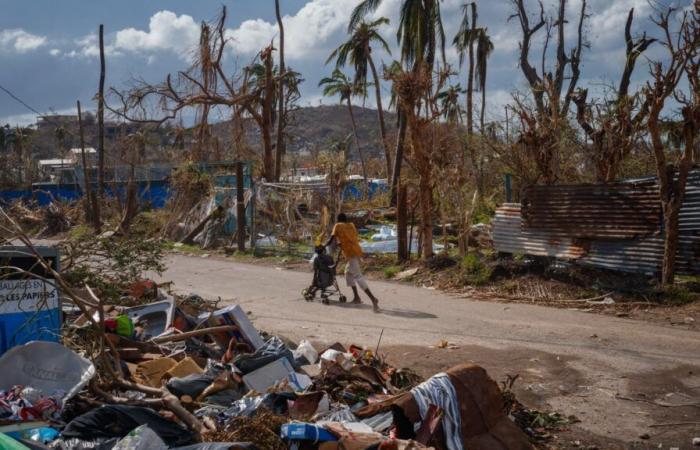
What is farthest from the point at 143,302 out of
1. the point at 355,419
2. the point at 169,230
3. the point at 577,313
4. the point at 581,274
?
the point at 169,230

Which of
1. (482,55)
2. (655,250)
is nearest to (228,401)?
(655,250)

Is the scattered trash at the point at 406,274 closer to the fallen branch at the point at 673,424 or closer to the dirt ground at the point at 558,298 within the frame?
the dirt ground at the point at 558,298

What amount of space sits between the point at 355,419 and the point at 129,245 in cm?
533

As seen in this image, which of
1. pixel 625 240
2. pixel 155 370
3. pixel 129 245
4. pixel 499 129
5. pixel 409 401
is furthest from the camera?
pixel 499 129

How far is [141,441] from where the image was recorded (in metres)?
4.84

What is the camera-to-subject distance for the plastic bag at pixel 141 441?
190 inches

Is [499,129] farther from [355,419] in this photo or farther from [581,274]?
[355,419]

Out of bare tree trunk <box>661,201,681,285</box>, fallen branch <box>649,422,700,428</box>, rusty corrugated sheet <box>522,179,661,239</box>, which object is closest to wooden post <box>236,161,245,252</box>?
rusty corrugated sheet <box>522,179,661,239</box>

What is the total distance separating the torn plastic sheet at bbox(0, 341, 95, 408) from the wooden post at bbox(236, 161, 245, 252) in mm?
14540

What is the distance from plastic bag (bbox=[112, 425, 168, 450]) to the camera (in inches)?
190

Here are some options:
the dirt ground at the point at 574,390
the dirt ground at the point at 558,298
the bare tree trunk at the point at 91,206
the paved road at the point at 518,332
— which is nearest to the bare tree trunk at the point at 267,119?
the bare tree trunk at the point at 91,206

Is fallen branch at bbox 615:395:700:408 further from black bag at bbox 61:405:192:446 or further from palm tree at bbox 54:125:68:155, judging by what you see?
palm tree at bbox 54:125:68:155

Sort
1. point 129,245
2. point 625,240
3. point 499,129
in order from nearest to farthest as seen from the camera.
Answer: point 129,245
point 625,240
point 499,129

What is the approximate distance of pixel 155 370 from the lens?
690cm
